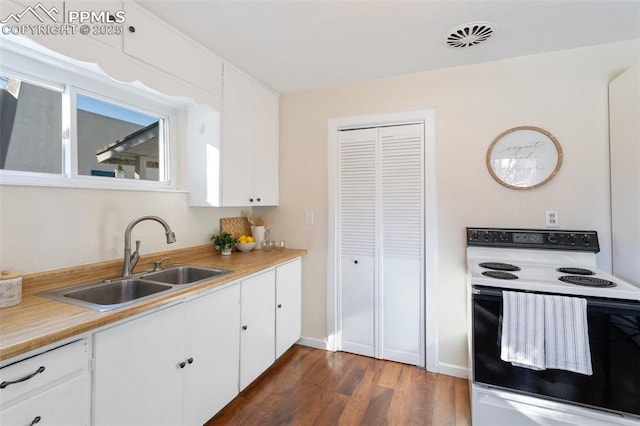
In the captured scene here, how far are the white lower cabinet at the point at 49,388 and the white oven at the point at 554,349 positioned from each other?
187 centimetres

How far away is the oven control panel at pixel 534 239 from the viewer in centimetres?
196

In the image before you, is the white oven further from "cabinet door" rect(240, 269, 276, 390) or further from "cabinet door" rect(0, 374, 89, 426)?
"cabinet door" rect(0, 374, 89, 426)

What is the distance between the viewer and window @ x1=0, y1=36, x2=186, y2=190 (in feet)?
4.76

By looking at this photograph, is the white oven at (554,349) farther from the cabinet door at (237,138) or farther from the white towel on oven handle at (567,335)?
the cabinet door at (237,138)

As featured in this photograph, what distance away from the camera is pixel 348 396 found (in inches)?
80.7

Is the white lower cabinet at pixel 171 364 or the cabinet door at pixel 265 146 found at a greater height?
the cabinet door at pixel 265 146

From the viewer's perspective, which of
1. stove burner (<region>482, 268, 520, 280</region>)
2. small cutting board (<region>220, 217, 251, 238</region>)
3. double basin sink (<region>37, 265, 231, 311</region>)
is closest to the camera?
double basin sink (<region>37, 265, 231, 311</region>)

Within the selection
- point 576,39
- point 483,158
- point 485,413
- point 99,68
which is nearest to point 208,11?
point 99,68

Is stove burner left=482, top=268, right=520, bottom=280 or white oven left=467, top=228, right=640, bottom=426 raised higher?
stove burner left=482, top=268, right=520, bottom=280

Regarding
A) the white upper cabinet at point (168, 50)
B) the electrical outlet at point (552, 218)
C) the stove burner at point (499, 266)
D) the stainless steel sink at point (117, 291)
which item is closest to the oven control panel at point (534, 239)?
the electrical outlet at point (552, 218)

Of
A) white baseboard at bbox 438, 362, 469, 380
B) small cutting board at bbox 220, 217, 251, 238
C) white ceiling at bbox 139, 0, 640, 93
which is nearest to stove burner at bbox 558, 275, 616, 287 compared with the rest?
white baseboard at bbox 438, 362, 469, 380

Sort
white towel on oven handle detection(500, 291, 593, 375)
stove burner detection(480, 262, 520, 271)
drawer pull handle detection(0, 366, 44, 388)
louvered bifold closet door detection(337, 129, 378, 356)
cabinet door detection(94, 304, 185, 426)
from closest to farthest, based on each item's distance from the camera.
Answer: drawer pull handle detection(0, 366, 44, 388)
cabinet door detection(94, 304, 185, 426)
white towel on oven handle detection(500, 291, 593, 375)
stove burner detection(480, 262, 520, 271)
louvered bifold closet door detection(337, 129, 378, 356)

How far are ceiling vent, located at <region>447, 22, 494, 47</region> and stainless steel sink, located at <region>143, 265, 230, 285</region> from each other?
2067 millimetres

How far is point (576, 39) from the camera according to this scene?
6.31 ft
